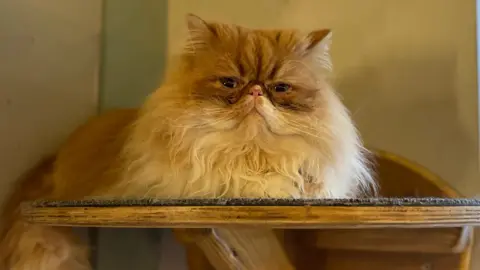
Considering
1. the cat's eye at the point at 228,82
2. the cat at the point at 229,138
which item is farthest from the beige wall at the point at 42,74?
the cat's eye at the point at 228,82

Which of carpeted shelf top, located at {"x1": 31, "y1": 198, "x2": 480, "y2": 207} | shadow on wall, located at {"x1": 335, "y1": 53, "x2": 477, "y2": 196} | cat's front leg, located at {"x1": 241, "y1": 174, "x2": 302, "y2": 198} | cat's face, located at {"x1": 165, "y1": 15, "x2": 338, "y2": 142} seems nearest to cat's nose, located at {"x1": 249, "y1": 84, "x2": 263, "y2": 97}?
cat's face, located at {"x1": 165, "y1": 15, "x2": 338, "y2": 142}

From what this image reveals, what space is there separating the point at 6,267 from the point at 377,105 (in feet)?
2.90

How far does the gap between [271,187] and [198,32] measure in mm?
336

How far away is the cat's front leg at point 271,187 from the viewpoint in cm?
99

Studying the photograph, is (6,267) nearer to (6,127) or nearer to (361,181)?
(6,127)

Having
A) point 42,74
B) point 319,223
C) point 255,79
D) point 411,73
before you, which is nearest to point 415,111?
point 411,73

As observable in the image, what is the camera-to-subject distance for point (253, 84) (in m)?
1.05

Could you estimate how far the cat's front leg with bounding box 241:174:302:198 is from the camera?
0.99m

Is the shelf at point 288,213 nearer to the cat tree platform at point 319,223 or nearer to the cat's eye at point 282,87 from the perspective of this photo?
the cat tree platform at point 319,223

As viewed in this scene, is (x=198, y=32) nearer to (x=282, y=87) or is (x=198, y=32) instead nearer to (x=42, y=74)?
(x=282, y=87)

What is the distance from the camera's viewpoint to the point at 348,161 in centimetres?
109

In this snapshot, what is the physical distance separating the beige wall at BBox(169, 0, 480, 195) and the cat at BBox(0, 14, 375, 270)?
0.24 metres

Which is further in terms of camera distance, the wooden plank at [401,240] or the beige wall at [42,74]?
the beige wall at [42,74]

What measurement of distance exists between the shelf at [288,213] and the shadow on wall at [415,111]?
0.51m
